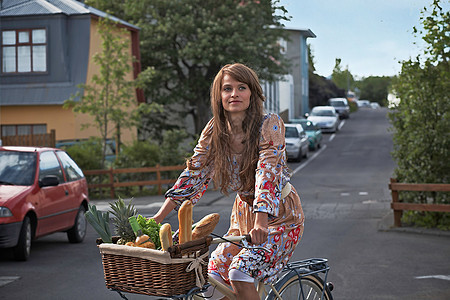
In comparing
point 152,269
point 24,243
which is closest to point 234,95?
point 152,269

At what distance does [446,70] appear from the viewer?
14.2 m

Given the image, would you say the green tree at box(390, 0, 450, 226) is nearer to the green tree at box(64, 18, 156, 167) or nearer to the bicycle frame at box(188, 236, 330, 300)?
the bicycle frame at box(188, 236, 330, 300)

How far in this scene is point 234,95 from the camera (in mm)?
4016

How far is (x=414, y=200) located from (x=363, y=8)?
642cm

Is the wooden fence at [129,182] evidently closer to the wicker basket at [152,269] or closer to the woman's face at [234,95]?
the woman's face at [234,95]

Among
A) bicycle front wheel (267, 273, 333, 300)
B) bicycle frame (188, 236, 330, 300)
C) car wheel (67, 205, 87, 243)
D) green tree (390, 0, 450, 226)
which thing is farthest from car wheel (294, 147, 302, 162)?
bicycle frame (188, 236, 330, 300)

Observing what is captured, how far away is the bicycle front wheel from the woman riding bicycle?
0.98 feet

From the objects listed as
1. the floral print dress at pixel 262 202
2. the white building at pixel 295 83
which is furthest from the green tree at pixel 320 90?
the floral print dress at pixel 262 202

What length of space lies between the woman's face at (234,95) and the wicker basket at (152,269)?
2.85 ft

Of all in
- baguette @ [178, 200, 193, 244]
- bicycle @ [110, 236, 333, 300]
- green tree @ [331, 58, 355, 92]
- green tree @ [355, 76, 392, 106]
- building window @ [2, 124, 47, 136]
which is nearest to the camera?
baguette @ [178, 200, 193, 244]

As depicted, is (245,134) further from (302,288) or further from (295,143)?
(295,143)

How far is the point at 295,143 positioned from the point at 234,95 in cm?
3055

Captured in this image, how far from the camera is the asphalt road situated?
814cm

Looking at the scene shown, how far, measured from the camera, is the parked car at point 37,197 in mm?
10289
